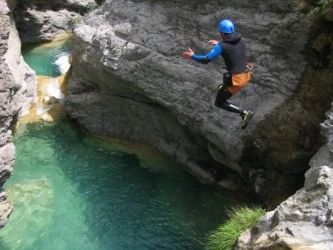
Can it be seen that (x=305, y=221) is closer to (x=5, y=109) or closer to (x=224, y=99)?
(x=224, y=99)

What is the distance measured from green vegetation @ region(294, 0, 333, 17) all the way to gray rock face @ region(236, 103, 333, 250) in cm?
320

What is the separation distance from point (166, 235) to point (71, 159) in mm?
4385

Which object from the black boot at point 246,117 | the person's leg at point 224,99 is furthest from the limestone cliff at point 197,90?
the person's leg at point 224,99

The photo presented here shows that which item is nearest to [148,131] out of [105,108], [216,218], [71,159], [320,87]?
[105,108]

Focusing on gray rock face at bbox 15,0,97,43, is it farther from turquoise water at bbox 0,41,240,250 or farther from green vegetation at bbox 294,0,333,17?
green vegetation at bbox 294,0,333,17

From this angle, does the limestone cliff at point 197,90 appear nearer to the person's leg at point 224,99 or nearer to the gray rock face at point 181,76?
the gray rock face at point 181,76

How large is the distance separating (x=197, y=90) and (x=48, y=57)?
11857 millimetres

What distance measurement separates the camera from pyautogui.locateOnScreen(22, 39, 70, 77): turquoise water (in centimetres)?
1819

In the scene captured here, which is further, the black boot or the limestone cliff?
the limestone cliff

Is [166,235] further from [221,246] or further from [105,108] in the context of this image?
[105,108]

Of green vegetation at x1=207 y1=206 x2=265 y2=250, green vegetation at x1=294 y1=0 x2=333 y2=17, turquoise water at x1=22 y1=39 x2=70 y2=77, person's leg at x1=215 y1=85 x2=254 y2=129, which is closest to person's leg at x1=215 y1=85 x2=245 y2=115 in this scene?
person's leg at x1=215 y1=85 x2=254 y2=129

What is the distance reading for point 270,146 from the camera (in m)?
9.10

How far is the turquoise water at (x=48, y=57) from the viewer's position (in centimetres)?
1819

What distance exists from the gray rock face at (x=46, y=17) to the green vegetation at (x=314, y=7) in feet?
44.5
